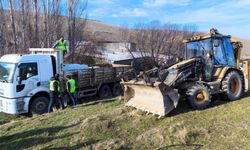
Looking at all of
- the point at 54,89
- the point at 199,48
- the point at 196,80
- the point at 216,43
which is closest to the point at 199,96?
the point at 196,80

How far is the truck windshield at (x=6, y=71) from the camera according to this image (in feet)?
36.4

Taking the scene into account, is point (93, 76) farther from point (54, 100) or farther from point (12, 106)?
point (12, 106)

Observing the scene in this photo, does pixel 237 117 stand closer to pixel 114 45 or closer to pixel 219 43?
pixel 219 43

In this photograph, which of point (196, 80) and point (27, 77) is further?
point (27, 77)

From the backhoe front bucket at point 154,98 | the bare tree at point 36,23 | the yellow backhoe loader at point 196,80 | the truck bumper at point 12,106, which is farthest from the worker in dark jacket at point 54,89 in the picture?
the bare tree at point 36,23

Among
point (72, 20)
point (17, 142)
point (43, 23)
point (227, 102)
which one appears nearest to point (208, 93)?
point (227, 102)

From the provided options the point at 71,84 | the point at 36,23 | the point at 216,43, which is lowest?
the point at 71,84

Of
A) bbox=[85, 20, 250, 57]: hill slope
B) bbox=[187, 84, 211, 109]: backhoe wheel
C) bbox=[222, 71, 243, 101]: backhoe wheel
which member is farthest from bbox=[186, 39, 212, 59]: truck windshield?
bbox=[85, 20, 250, 57]: hill slope

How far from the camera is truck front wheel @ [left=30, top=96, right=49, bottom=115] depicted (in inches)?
457

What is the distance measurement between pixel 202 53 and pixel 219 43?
0.68 meters

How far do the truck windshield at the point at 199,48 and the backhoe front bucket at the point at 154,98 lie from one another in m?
2.52

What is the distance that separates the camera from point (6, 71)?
11.3 metres

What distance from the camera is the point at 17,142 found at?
777 cm

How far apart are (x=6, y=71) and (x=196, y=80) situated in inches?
274
